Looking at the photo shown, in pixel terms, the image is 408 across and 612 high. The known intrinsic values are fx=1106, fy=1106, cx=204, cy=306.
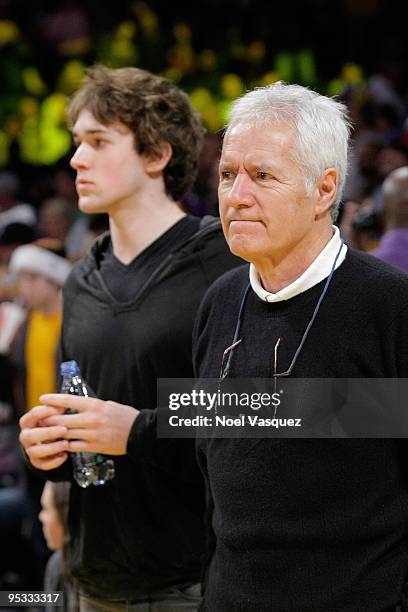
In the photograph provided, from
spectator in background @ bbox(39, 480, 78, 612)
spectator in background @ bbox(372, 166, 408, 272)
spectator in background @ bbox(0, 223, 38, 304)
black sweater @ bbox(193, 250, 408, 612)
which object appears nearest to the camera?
black sweater @ bbox(193, 250, 408, 612)

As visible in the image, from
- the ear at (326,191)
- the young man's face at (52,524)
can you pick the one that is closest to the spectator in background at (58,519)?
the young man's face at (52,524)

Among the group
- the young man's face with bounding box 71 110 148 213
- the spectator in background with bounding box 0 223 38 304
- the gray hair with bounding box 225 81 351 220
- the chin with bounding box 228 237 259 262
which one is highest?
the spectator in background with bounding box 0 223 38 304

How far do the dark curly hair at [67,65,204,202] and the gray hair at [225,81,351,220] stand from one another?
0.57 metres

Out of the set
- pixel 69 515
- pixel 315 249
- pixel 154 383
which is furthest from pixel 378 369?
pixel 69 515

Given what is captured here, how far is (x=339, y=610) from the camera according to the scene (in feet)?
5.64

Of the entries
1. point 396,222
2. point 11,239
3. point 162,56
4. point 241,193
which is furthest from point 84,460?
point 162,56

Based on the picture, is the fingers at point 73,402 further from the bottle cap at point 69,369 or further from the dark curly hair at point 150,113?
the dark curly hair at point 150,113

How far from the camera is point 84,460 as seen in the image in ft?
7.28

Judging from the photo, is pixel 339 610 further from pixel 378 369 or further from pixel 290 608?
pixel 378 369

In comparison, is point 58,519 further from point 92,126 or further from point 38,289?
point 38,289

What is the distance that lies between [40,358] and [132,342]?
220 centimetres

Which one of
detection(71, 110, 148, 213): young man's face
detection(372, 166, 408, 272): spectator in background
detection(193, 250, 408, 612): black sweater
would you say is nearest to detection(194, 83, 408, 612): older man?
detection(193, 250, 408, 612): black sweater

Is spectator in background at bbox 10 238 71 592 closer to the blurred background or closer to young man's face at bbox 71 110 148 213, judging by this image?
the blurred background

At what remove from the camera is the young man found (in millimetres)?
2174
